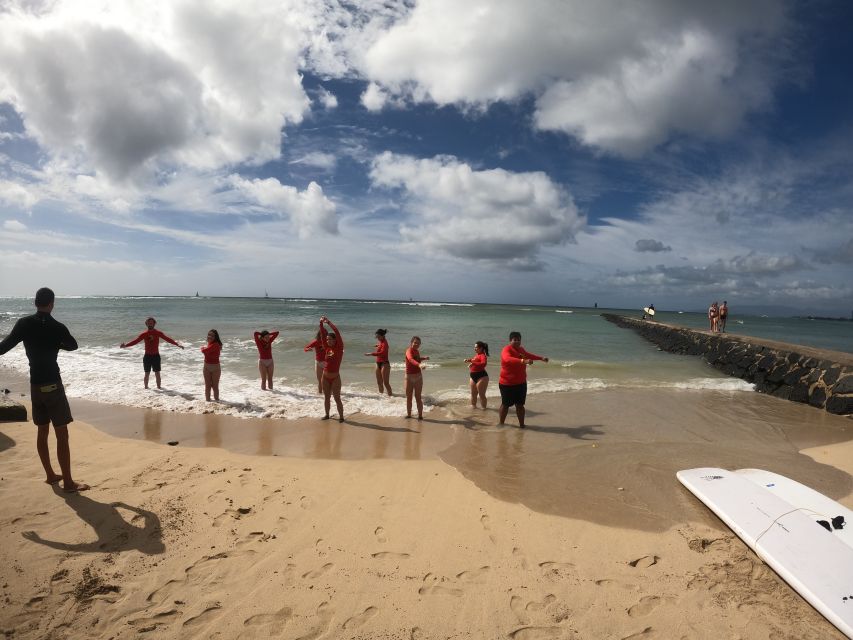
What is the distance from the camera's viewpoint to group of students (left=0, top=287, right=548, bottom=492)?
4.64 meters

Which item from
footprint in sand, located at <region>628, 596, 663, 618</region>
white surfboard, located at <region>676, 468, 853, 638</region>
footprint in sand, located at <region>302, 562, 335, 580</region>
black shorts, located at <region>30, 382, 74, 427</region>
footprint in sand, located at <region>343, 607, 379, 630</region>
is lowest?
footprint in sand, located at <region>628, 596, 663, 618</region>

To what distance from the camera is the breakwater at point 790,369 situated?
35.7 ft

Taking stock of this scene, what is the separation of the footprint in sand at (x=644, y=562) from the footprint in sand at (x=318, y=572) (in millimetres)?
2772

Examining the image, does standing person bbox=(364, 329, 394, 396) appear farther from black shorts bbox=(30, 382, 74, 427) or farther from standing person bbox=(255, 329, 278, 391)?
black shorts bbox=(30, 382, 74, 427)

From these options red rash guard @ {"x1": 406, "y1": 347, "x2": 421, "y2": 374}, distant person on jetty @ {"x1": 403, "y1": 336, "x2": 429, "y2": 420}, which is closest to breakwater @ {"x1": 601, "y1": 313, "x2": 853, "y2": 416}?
distant person on jetty @ {"x1": 403, "y1": 336, "x2": 429, "y2": 420}

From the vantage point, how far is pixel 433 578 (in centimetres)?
349

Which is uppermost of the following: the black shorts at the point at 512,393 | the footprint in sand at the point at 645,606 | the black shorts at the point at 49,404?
the black shorts at the point at 49,404

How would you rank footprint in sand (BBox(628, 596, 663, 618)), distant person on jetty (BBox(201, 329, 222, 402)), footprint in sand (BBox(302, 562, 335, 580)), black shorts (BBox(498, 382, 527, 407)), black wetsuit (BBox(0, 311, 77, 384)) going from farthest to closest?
distant person on jetty (BBox(201, 329, 222, 402)) → black shorts (BBox(498, 382, 527, 407)) → black wetsuit (BBox(0, 311, 77, 384)) → footprint in sand (BBox(302, 562, 335, 580)) → footprint in sand (BBox(628, 596, 663, 618))

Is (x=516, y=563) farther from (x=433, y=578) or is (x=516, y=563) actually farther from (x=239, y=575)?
(x=239, y=575)

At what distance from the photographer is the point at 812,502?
15.1 ft

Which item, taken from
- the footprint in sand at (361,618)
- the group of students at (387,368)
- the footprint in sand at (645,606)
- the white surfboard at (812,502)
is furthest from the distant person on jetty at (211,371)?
the white surfboard at (812,502)

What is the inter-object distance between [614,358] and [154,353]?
18859 mm

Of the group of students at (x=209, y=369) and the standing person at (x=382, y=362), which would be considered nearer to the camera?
the group of students at (x=209, y=369)

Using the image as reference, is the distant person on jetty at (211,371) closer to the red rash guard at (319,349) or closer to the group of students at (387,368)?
the group of students at (387,368)
